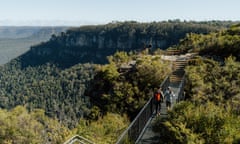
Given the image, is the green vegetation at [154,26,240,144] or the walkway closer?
the green vegetation at [154,26,240,144]

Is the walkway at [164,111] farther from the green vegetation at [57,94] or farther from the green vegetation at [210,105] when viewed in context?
the green vegetation at [57,94]

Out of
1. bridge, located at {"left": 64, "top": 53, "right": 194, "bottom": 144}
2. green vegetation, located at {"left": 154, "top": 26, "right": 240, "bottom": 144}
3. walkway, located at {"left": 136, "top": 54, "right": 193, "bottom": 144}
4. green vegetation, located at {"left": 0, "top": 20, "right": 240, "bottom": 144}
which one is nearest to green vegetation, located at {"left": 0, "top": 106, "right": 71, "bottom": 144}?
green vegetation, located at {"left": 0, "top": 20, "right": 240, "bottom": 144}

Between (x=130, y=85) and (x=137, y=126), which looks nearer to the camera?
(x=137, y=126)

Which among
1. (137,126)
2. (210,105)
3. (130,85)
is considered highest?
(210,105)

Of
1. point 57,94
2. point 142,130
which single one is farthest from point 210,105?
point 57,94

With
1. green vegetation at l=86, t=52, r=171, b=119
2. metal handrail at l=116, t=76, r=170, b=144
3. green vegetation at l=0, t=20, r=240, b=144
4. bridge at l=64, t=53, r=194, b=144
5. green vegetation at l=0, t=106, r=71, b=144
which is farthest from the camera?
green vegetation at l=0, t=106, r=71, b=144

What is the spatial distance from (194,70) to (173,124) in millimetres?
10321

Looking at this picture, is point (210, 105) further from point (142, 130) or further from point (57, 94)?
point (57, 94)

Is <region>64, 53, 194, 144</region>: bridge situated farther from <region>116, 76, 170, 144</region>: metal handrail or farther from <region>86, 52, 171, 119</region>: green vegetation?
<region>86, 52, 171, 119</region>: green vegetation

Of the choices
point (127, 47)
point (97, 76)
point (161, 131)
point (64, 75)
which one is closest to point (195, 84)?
point (161, 131)

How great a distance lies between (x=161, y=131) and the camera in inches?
508

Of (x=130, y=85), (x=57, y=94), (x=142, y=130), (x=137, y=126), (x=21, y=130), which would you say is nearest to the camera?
(x=137, y=126)

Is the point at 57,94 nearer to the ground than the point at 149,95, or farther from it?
nearer to the ground

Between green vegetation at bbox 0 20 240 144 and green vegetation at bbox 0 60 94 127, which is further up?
green vegetation at bbox 0 20 240 144
